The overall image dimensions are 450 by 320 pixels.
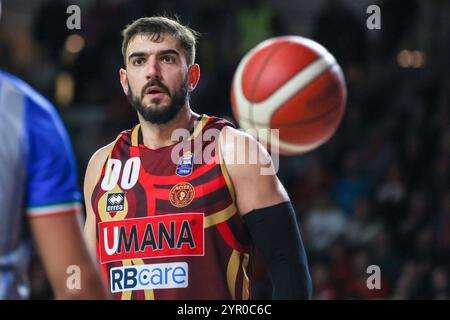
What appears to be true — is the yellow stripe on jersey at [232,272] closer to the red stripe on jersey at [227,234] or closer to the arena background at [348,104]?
the red stripe on jersey at [227,234]

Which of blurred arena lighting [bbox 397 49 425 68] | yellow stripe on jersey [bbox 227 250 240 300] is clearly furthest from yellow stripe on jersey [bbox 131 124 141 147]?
blurred arena lighting [bbox 397 49 425 68]

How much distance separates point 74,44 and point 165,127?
22.6 feet

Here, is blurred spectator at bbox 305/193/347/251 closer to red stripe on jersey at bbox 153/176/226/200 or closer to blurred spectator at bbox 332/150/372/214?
blurred spectator at bbox 332/150/372/214

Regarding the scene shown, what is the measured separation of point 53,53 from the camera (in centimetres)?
1043

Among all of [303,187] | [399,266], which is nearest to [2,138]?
[399,266]

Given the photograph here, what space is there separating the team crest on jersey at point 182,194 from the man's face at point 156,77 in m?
0.29

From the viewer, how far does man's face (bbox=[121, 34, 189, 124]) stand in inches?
151

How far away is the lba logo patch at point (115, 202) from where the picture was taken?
383cm

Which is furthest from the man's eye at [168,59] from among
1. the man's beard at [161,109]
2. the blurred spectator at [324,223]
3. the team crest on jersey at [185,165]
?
the blurred spectator at [324,223]

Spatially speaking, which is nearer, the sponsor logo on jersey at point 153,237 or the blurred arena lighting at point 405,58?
the sponsor logo on jersey at point 153,237

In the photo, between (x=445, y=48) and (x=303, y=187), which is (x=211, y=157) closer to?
(x=303, y=187)

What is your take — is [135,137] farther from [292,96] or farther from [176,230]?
[292,96]

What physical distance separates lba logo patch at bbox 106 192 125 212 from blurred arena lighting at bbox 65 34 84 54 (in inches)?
264

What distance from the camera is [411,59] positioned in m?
10.7
